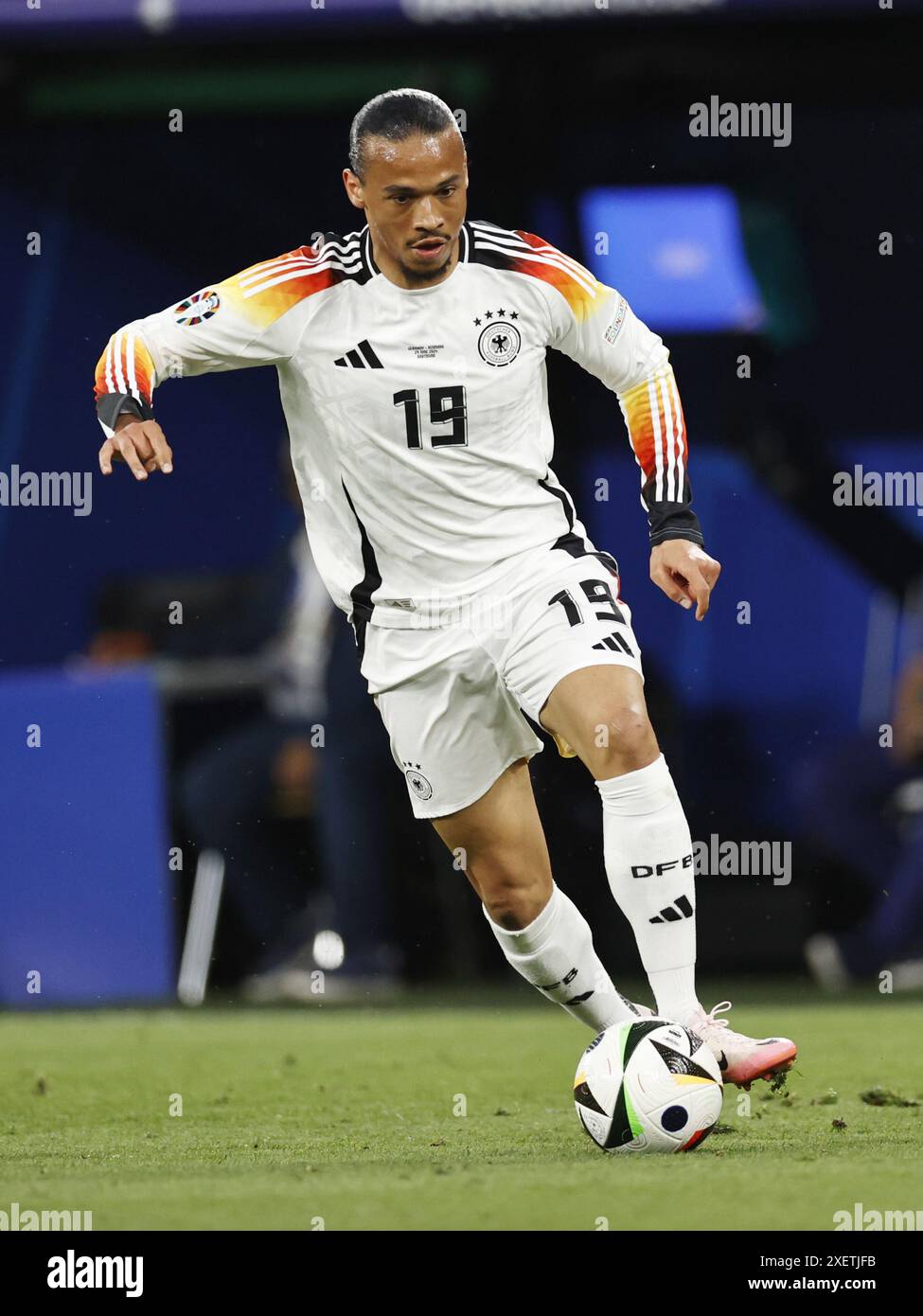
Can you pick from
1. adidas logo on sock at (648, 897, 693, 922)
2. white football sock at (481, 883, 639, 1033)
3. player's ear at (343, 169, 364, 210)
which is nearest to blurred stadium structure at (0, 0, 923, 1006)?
white football sock at (481, 883, 639, 1033)

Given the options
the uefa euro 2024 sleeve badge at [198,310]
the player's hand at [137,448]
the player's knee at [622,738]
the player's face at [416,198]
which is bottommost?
the player's knee at [622,738]

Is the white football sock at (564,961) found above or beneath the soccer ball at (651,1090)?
above

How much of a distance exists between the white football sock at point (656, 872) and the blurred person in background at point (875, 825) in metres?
4.65

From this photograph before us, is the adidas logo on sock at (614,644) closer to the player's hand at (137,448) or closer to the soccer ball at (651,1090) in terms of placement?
the soccer ball at (651,1090)

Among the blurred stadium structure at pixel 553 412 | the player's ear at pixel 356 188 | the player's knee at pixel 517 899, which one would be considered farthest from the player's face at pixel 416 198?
the blurred stadium structure at pixel 553 412

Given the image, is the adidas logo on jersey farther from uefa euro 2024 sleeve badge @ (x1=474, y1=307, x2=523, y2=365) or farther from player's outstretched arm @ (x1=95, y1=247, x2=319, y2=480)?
uefa euro 2024 sleeve badge @ (x1=474, y1=307, x2=523, y2=365)

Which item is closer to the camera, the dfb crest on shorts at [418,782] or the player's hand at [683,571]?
the player's hand at [683,571]

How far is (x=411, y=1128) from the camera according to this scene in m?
5.04

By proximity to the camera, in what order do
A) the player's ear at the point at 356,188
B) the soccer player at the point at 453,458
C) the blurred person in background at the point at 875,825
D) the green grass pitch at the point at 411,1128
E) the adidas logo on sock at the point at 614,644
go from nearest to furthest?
the green grass pitch at the point at 411,1128 < the adidas logo on sock at the point at 614,644 < the soccer player at the point at 453,458 < the player's ear at the point at 356,188 < the blurred person in background at the point at 875,825

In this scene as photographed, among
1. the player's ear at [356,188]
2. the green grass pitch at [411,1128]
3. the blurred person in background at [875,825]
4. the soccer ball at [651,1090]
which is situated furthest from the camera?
the blurred person in background at [875,825]

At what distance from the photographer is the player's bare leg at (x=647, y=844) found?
460 cm

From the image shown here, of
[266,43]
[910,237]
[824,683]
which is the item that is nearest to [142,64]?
[266,43]

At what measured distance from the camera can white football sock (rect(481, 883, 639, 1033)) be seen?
5.10 m

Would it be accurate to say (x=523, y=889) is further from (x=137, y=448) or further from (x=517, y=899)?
(x=137, y=448)
